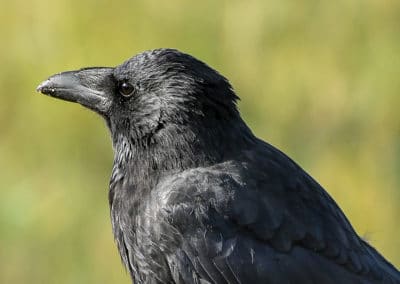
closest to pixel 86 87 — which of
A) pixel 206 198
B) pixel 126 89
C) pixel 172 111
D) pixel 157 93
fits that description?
pixel 126 89

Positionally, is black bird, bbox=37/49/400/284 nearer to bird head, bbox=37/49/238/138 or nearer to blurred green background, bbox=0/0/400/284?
bird head, bbox=37/49/238/138

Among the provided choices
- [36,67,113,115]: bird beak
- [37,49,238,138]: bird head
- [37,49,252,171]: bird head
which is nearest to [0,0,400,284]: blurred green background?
[36,67,113,115]: bird beak

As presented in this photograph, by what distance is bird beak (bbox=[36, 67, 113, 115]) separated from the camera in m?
6.56

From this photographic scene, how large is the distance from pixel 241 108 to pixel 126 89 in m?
2.96

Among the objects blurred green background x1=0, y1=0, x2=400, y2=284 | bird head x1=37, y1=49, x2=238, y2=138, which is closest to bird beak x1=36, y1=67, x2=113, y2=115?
bird head x1=37, y1=49, x2=238, y2=138

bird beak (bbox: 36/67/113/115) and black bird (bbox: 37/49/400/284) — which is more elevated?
bird beak (bbox: 36/67/113/115)

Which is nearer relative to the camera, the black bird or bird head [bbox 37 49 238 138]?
the black bird

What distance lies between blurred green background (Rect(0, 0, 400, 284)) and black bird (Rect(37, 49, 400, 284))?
8.86ft

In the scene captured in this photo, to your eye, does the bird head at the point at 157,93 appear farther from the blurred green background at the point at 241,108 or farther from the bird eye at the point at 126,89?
the blurred green background at the point at 241,108

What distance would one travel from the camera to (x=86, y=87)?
6617 mm

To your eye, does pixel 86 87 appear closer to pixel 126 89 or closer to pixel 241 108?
pixel 126 89

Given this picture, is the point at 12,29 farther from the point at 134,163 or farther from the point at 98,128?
the point at 134,163

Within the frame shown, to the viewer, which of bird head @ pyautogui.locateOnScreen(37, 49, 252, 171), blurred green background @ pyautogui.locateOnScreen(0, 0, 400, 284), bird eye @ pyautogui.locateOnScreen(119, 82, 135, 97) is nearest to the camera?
bird head @ pyautogui.locateOnScreen(37, 49, 252, 171)

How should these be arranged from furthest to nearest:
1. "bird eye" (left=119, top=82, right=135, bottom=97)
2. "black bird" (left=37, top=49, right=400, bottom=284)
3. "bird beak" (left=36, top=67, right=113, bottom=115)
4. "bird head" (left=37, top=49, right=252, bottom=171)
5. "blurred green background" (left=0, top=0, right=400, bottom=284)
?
"blurred green background" (left=0, top=0, right=400, bottom=284) < "bird beak" (left=36, top=67, right=113, bottom=115) < "bird eye" (left=119, top=82, right=135, bottom=97) < "bird head" (left=37, top=49, right=252, bottom=171) < "black bird" (left=37, top=49, right=400, bottom=284)
